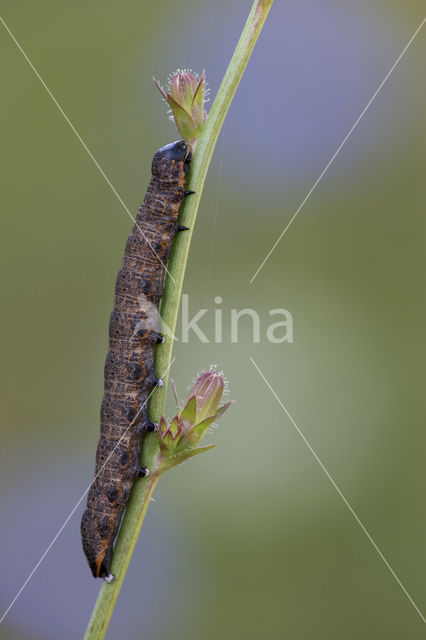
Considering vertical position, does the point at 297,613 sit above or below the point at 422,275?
below

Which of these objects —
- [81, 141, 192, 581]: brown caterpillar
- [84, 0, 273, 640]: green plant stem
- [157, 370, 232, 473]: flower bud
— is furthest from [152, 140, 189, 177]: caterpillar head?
[157, 370, 232, 473]: flower bud

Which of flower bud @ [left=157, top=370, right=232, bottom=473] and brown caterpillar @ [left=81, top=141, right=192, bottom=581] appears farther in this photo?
brown caterpillar @ [left=81, top=141, right=192, bottom=581]

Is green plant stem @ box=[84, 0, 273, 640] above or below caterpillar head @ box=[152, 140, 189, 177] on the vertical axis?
below

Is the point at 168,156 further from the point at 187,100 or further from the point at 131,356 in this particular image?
the point at 131,356

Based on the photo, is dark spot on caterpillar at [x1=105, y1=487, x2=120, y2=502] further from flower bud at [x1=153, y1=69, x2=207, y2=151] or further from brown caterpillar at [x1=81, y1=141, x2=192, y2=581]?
flower bud at [x1=153, y1=69, x2=207, y2=151]

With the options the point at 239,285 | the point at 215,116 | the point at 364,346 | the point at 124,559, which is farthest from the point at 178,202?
the point at 364,346

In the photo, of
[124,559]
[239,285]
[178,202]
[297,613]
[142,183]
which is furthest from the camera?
[142,183]

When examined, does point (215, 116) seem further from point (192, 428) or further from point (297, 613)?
point (297, 613)
